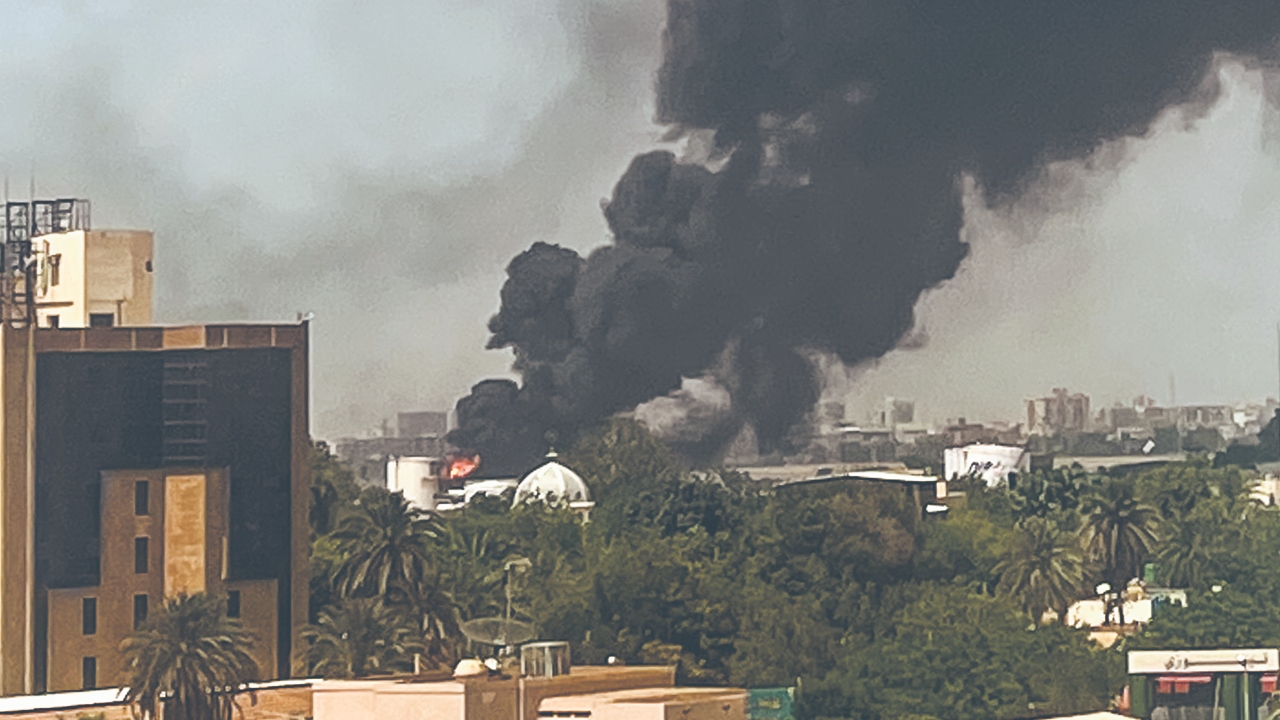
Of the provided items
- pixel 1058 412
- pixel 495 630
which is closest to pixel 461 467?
pixel 1058 412

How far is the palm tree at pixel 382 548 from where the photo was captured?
2891 cm

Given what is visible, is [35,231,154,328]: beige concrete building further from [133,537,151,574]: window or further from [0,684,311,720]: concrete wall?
[0,684,311,720]: concrete wall

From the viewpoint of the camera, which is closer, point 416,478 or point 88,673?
point 88,673

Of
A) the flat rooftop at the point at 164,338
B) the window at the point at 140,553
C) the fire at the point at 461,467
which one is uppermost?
the flat rooftop at the point at 164,338

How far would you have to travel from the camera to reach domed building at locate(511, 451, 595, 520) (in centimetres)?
3402

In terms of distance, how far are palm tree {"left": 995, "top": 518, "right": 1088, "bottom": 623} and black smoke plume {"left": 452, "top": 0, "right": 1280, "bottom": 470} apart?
3.55m

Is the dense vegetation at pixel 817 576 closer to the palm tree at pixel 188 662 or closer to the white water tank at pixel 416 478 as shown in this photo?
the white water tank at pixel 416 478

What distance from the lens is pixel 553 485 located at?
34.5 meters

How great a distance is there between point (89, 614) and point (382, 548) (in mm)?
4835

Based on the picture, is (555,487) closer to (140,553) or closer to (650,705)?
(140,553)

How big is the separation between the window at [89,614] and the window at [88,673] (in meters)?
0.31

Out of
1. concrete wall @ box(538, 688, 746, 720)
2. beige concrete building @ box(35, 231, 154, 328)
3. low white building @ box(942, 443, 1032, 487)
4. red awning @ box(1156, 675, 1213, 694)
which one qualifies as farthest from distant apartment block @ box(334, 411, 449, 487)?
concrete wall @ box(538, 688, 746, 720)

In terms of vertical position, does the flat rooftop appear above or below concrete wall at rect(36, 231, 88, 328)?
below

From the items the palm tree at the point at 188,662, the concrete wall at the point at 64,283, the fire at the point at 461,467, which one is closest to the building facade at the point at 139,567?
the palm tree at the point at 188,662
